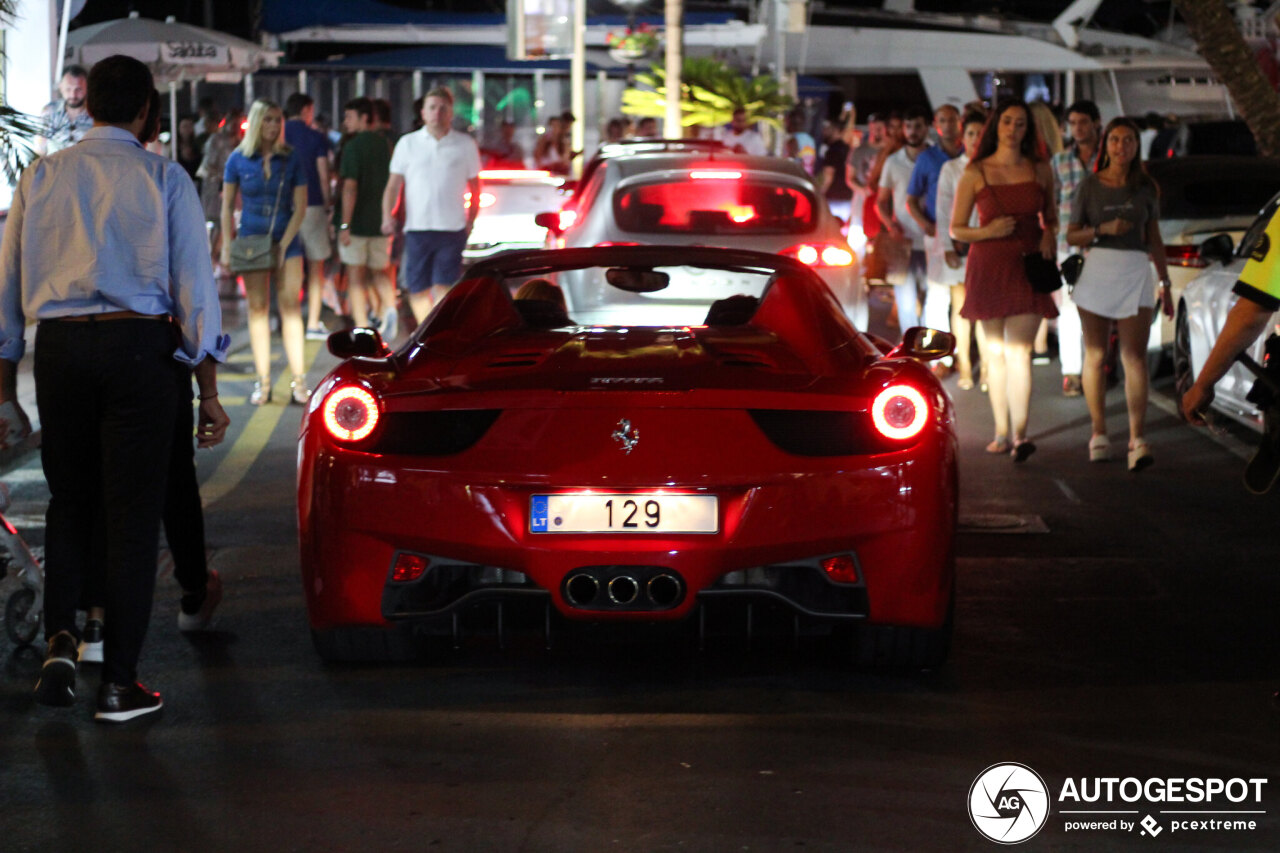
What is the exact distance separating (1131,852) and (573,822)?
1226 millimetres

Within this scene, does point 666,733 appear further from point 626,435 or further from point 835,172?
point 835,172

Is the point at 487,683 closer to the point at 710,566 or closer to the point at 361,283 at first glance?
the point at 710,566

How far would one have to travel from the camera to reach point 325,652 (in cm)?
569

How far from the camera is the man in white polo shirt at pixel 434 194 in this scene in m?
13.4

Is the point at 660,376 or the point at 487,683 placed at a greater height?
the point at 660,376

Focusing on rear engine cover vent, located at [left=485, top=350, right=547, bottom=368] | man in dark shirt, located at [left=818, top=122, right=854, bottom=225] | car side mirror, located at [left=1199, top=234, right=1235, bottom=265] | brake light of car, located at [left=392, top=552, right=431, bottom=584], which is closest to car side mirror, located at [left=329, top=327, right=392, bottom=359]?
rear engine cover vent, located at [left=485, top=350, right=547, bottom=368]

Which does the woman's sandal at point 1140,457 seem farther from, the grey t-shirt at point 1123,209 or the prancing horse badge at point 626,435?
the prancing horse badge at point 626,435

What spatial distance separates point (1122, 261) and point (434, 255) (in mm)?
5421

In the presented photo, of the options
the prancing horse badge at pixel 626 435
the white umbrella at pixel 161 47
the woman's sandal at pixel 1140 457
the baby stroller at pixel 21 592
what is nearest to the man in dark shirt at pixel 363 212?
the woman's sandal at pixel 1140 457

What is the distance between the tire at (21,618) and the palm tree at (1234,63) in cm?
1170

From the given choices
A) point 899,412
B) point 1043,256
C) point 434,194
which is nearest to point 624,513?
point 899,412

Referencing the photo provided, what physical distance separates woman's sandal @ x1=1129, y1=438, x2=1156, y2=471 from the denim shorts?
5455 millimetres

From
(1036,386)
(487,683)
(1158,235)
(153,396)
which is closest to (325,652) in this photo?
(487,683)

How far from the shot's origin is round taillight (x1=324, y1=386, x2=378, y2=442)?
539 cm
